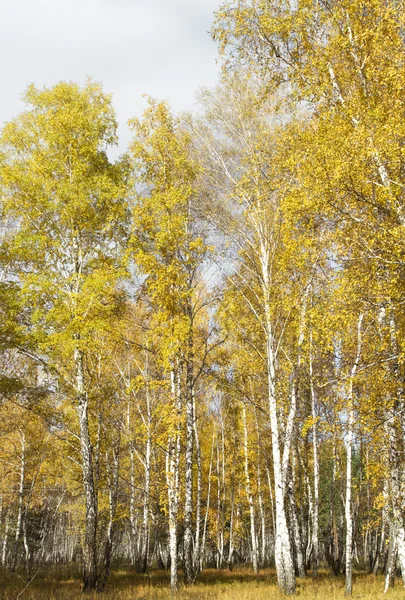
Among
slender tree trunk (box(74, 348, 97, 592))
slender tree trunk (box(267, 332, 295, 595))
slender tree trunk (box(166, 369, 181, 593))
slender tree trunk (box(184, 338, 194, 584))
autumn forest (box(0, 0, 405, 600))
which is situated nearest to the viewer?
autumn forest (box(0, 0, 405, 600))

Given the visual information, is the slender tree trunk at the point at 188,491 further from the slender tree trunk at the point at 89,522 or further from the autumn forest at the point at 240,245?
the slender tree trunk at the point at 89,522

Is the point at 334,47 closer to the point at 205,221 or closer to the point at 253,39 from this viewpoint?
the point at 253,39

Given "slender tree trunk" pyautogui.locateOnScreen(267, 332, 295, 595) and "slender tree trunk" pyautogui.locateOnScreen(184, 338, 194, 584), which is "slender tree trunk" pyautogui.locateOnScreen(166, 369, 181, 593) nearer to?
"slender tree trunk" pyautogui.locateOnScreen(184, 338, 194, 584)

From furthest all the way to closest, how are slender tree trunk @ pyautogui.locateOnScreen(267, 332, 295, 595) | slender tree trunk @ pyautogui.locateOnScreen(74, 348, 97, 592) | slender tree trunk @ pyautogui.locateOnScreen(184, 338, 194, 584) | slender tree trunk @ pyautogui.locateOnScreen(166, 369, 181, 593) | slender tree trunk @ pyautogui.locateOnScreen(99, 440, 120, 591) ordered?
slender tree trunk @ pyautogui.locateOnScreen(99, 440, 120, 591), slender tree trunk @ pyautogui.locateOnScreen(184, 338, 194, 584), slender tree trunk @ pyautogui.locateOnScreen(166, 369, 181, 593), slender tree trunk @ pyautogui.locateOnScreen(74, 348, 97, 592), slender tree trunk @ pyautogui.locateOnScreen(267, 332, 295, 595)

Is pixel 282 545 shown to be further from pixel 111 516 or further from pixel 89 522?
pixel 111 516

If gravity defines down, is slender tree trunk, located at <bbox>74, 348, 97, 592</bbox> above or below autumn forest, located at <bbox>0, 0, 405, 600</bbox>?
below

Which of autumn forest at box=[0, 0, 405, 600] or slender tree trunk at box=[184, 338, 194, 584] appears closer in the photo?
autumn forest at box=[0, 0, 405, 600]

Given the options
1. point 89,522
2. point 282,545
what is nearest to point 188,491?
point 89,522

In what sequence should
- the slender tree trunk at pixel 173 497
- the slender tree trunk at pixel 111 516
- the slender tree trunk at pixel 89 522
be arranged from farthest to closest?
the slender tree trunk at pixel 111 516 < the slender tree trunk at pixel 173 497 < the slender tree trunk at pixel 89 522

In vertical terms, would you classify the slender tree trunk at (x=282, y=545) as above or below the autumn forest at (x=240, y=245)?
below

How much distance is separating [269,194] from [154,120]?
4.29 metres

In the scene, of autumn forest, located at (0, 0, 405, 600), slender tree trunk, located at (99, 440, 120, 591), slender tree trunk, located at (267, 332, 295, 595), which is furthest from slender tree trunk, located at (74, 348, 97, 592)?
slender tree trunk, located at (267, 332, 295, 595)

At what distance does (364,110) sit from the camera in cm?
782

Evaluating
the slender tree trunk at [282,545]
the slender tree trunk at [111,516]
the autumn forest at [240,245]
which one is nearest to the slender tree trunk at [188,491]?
the autumn forest at [240,245]
